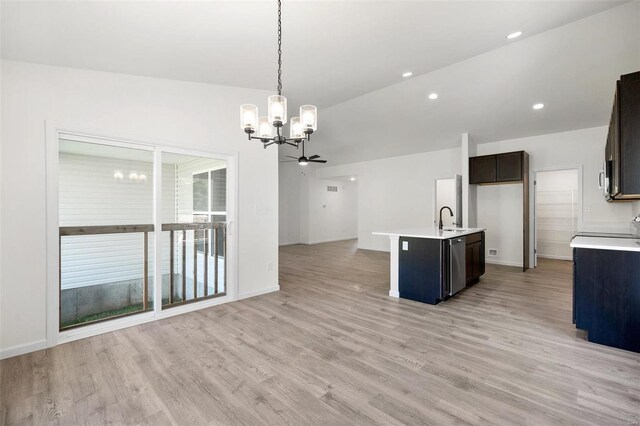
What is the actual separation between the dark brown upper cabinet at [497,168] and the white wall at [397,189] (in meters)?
0.77

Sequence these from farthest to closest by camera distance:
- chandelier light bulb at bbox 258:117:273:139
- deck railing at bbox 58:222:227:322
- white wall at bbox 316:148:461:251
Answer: white wall at bbox 316:148:461:251, deck railing at bbox 58:222:227:322, chandelier light bulb at bbox 258:117:273:139

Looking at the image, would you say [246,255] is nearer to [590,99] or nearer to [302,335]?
[302,335]

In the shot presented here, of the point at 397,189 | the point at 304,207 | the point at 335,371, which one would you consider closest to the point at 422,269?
the point at 335,371

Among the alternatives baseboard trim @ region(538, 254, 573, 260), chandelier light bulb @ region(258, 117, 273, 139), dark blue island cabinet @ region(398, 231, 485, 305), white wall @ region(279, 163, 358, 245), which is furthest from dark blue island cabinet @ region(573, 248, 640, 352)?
white wall @ region(279, 163, 358, 245)

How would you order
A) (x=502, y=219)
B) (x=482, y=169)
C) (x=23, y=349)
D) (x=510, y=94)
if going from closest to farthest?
(x=23, y=349)
(x=510, y=94)
(x=482, y=169)
(x=502, y=219)

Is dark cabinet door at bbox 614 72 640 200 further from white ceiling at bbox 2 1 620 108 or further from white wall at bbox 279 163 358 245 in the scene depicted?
white wall at bbox 279 163 358 245

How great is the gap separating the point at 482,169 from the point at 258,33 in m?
5.46

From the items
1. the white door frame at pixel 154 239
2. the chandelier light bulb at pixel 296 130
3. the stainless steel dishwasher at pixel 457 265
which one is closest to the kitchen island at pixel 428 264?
the stainless steel dishwasher at pixel 457 265

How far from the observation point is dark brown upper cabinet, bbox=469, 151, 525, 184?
19.1ft

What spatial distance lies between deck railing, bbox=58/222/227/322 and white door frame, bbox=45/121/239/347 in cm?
10

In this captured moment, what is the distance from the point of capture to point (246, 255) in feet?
13.8

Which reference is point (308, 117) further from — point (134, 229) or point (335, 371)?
point (134, 229)

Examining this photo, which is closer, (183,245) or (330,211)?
(183,245)

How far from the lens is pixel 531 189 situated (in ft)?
20.1
